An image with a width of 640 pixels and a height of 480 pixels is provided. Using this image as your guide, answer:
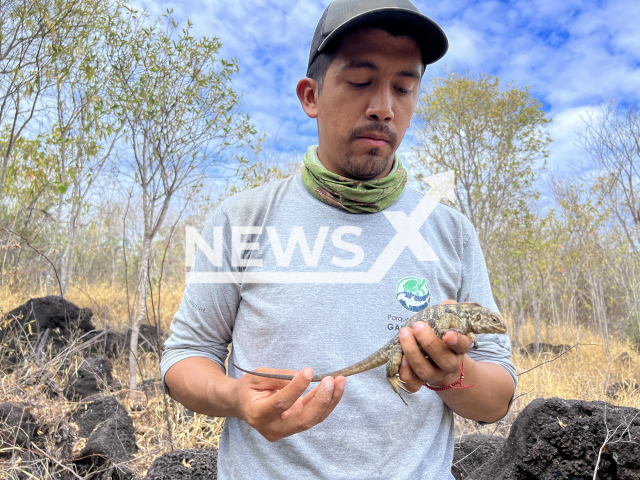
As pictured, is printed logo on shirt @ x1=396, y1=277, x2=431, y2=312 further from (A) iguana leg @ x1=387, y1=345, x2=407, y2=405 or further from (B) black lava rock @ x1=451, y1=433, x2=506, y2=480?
(B) black lava rock @ x1=451, y1=433, x2=506, y2=480

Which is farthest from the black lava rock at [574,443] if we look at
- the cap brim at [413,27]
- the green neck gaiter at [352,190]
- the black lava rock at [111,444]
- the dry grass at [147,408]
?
the black lava rock at [111,444]

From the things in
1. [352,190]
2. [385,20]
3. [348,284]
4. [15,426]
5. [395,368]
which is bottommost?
[15,426]

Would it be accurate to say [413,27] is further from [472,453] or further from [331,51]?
[472,453]

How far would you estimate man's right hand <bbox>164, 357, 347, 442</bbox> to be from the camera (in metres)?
1.31

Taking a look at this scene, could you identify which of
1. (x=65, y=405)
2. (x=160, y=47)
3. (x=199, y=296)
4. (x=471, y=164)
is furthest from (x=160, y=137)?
(x=471, y=164)

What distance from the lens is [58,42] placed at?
7492 millimetres

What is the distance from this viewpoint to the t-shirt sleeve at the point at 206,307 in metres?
1.82

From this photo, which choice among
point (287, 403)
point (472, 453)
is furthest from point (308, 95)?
point (472, 453)

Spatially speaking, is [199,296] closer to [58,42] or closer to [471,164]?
[58,42]

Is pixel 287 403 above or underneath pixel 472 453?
above

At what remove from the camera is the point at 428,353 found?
1.47 m

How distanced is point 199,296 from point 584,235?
11.7m

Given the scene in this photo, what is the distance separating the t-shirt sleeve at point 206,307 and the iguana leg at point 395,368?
640 millimetres
